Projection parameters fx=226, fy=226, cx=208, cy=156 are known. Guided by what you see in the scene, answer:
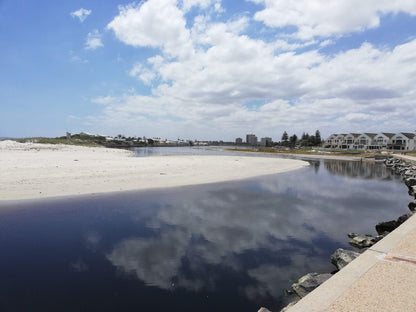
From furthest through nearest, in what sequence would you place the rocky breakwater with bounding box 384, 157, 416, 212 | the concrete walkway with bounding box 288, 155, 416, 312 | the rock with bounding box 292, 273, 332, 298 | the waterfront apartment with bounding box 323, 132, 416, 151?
the waterfront apartment with bounding box 323, 132, 416, 151 < the rocky breakwater with bounding box 384, 157, 416, 212 < the rock with bounding box 292, 273, 332, 298 < the concrete walkway with bounding box 288, 155, 416, 312

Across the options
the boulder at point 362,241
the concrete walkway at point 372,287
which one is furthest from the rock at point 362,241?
the concrete walkway at point 372,287

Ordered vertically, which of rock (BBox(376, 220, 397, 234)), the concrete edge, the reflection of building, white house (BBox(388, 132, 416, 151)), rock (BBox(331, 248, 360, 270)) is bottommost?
the reflection of building

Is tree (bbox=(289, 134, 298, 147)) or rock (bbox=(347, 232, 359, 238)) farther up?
tree (bbox=(289, 134, 298, 147))

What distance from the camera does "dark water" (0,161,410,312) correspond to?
20.7 feet

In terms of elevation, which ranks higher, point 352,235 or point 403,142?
point 403,142

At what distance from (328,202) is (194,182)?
12.1m

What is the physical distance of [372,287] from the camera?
4461 mm

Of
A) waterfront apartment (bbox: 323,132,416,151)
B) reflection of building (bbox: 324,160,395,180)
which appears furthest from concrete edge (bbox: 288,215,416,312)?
waterfront apartment (bbox: 323,132,416,151)

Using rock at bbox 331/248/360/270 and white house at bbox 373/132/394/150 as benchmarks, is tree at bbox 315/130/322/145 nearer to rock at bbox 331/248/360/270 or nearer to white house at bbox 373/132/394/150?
white house at bbox 373/132/394/150

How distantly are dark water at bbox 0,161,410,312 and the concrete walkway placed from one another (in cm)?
218

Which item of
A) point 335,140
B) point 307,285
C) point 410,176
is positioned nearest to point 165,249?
point 307,285

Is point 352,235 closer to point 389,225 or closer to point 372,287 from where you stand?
point 389,225

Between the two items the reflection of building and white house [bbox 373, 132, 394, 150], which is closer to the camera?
the reflection of building

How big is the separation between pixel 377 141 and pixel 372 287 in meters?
135
